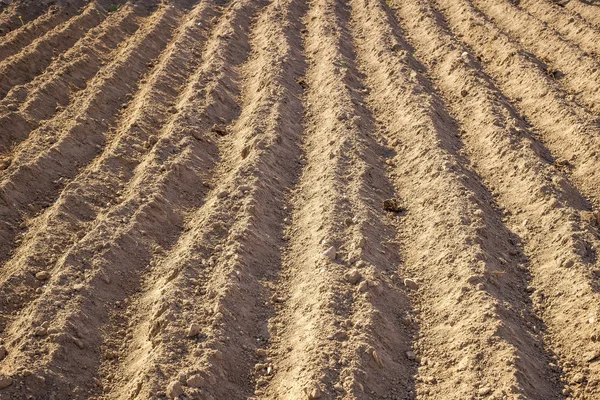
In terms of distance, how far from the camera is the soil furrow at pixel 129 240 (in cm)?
409

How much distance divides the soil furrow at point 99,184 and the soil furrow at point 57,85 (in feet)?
2.51

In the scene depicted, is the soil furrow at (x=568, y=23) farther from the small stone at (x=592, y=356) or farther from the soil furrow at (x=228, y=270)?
the small stone at (x=592, y=356)

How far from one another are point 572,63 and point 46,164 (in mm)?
5903

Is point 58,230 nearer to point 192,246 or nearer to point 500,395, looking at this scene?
point 192,246

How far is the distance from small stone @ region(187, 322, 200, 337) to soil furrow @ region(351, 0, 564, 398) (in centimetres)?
147

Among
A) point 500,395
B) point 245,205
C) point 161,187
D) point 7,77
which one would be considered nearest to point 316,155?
point 245,205

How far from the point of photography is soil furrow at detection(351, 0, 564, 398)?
385 centimetres

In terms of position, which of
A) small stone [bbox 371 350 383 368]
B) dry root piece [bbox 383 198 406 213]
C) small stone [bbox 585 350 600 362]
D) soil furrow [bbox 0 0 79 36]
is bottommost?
small stone [bbox 585 350 600 362]

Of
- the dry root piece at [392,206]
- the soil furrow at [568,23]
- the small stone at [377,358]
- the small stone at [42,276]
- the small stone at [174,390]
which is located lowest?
the small stone at [377,358]

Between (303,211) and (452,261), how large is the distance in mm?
1380

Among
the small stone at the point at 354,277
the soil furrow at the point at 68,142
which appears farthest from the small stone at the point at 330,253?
the soil furrow at the point at 68,142

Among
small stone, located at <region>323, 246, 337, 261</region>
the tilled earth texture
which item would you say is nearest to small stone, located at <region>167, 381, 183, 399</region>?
the tilled earth texture

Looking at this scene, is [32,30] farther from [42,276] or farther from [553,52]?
[553,52]

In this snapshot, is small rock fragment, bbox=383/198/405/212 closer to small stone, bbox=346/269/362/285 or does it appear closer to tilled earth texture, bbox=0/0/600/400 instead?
tilled earth texture, bbox=0/0/600/400
